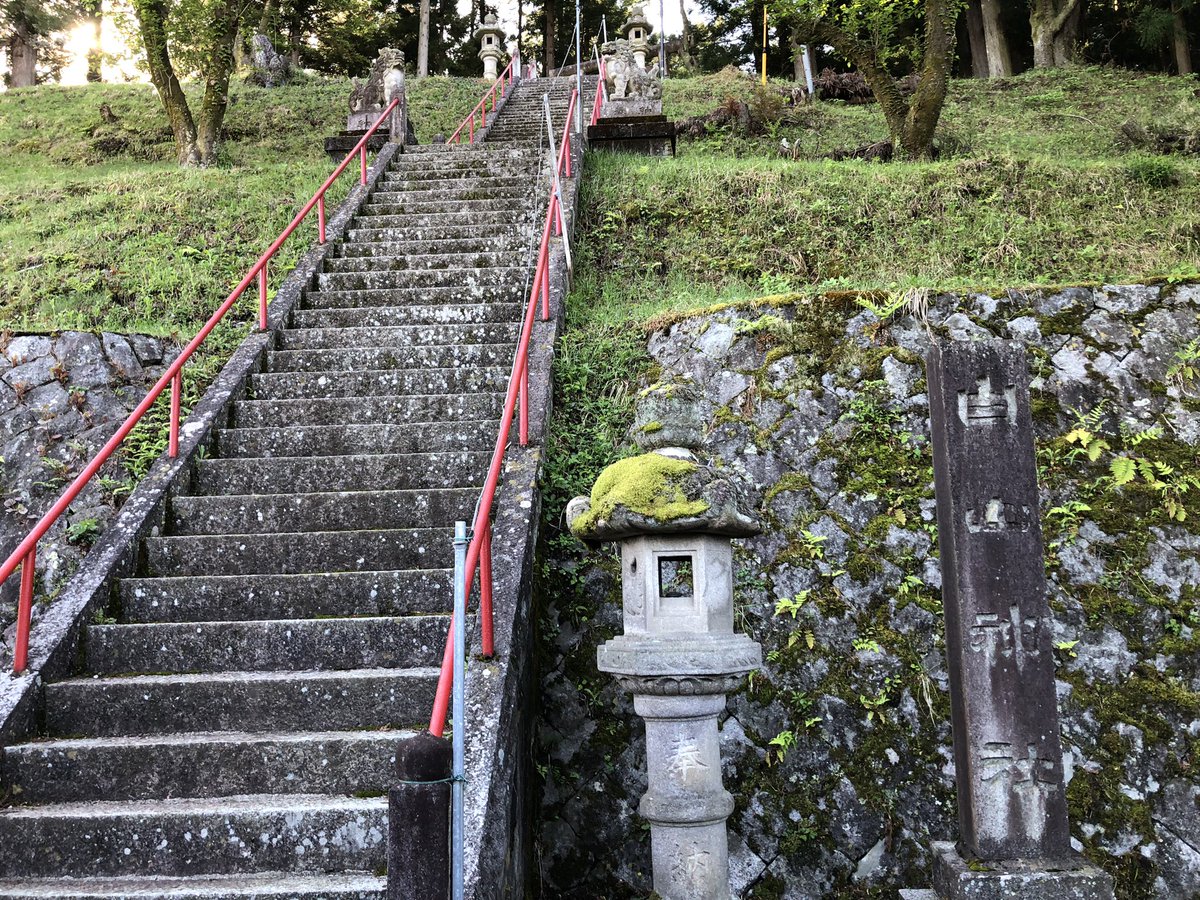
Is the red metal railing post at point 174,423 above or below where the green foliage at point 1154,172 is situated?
below

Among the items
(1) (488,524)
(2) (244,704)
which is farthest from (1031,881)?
(2) (244,704)

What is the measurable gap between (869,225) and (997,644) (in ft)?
22.7

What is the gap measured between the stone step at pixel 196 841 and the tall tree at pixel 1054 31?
81.3 ft

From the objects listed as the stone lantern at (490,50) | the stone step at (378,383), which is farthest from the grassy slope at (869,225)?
the stone lantern at (490,50)

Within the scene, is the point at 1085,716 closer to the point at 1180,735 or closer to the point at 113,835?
the point at 1180,735

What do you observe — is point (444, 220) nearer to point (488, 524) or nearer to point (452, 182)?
point (452, 182)

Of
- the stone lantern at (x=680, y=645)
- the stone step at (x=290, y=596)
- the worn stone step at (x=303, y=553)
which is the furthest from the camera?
the worn stone step at (x=303, y=553)

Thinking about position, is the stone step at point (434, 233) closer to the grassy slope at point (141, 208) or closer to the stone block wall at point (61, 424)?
the grassy slope at point (141, 208)

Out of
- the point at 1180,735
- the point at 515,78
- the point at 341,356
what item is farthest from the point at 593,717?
the point at 515,78

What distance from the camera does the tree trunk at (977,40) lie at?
2459 centimetres

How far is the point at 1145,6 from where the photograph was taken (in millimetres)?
21219

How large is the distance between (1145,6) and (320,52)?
78.0ft

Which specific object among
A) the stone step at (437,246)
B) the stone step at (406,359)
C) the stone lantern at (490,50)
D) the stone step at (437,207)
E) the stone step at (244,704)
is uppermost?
the stone lantern at (490,50)

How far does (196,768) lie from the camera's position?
13.3 feet
